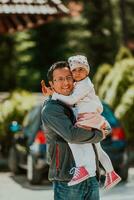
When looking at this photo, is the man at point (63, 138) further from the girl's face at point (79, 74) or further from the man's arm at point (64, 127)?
the girl's face at point (79, 74)

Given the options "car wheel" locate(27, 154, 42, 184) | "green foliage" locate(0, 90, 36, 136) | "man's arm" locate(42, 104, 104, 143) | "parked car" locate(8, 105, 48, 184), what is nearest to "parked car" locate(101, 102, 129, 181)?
"parked car" locate(8, 105, 48, 184)

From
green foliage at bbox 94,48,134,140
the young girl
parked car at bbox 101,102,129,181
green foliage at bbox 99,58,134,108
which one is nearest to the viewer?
the young girl

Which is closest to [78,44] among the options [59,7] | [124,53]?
[124,53]

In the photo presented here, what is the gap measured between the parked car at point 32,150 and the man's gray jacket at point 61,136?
6.75m

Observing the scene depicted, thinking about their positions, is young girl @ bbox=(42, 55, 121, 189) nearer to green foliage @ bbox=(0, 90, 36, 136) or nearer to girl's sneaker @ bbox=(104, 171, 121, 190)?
girl's sneaker @ bbox=(104, 171, 121, 190)

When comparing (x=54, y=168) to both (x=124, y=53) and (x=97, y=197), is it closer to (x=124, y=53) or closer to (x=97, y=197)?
(x=97, y=197)

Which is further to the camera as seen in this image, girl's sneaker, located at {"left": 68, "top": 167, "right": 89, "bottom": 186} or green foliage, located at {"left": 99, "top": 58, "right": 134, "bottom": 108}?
green foliage, located at {"left": 99, "top": 58, "right": 134, "bottom": 108}

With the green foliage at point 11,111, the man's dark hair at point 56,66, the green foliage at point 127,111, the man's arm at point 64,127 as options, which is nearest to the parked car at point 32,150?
the green foliage at point 11,111

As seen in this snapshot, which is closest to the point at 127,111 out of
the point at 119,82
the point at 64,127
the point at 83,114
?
the point at 119,82

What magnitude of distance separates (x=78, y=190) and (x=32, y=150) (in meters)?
7.56

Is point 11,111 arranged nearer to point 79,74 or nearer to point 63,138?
point 79,74

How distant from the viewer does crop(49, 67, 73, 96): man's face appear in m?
5.36

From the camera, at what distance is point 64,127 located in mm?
5219

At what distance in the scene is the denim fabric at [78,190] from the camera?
209 inches
